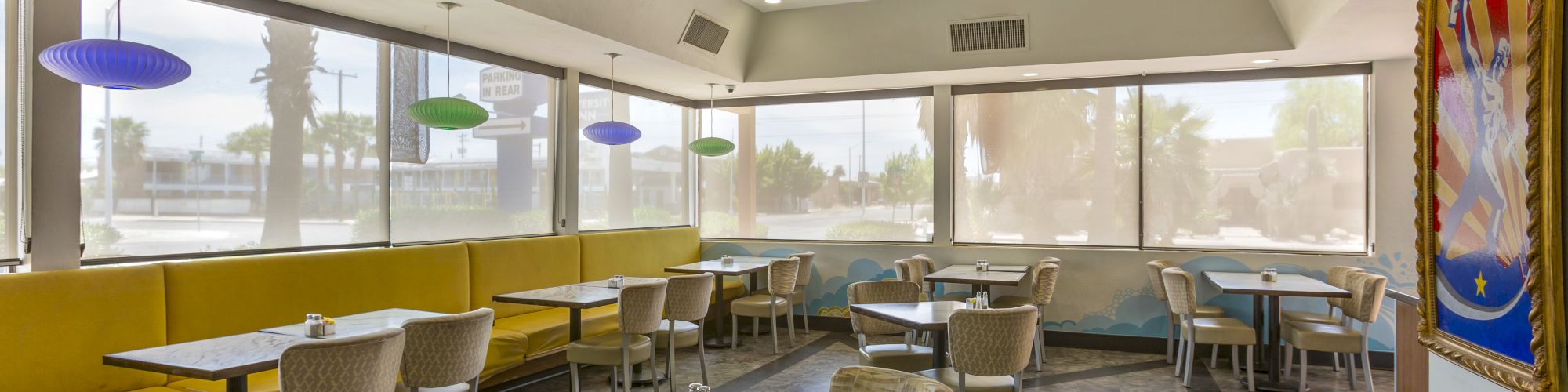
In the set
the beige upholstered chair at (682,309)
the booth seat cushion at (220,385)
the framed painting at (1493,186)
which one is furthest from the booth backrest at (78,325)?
the framed painting at (1493,186)

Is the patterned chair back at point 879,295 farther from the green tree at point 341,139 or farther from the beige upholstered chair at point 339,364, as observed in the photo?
the green tree at point 341,139

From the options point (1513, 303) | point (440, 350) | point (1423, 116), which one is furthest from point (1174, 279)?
point (440, 350)

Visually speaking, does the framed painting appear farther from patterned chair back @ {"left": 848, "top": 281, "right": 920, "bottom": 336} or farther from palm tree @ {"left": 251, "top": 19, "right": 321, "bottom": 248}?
palm tree @ {"left": 251, "top": 19, "right": 321, "bottom": 248}

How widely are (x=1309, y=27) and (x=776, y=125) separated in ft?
16.6

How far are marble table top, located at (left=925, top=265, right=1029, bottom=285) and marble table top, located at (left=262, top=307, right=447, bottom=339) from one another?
3.95 m

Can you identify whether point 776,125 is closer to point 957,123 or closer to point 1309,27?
point 957,123

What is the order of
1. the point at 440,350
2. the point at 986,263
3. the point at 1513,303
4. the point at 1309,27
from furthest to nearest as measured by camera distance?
the point at 986,263
the point at 1309,27
the point at 440,350
the point at 1513,303

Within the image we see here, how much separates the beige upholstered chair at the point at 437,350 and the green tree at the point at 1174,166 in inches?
241

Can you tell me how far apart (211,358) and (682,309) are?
267 centimetres

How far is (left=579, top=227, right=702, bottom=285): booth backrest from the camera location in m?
7.06

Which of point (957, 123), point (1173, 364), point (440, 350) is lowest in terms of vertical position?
point (1173, 364)

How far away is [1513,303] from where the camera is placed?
1982 mm

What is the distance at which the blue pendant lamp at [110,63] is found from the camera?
304cm


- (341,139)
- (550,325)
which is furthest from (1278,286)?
(341,139)
